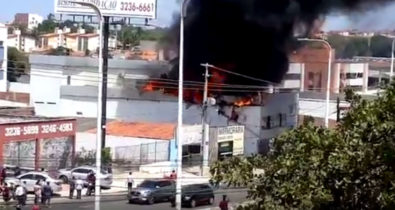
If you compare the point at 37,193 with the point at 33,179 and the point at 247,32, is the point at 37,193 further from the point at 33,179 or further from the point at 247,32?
the point at 247,32

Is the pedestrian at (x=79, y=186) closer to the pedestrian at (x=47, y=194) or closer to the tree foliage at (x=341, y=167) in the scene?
the pedestrian at (x=47, y=194)

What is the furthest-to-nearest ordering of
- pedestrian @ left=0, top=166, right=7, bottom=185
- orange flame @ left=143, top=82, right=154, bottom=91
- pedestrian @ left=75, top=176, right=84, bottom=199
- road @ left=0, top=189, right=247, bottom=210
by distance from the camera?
1. orange flame @ left=143, top=82, right=154, bottom=91
2. pedestrian @ left=75, top=176, right=84, bottom=199
3. pedestrian @ left=0, top=166, right=7, bottom=185
4. road @ left=0, top=189, right=247, bottom=210

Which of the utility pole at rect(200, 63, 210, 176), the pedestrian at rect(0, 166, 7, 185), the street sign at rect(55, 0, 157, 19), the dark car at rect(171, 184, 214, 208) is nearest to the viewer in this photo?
the dark car at rect(171, 184, 214, 208)

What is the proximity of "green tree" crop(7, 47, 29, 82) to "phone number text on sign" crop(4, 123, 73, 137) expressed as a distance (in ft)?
126

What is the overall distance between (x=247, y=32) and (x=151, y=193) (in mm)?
15567

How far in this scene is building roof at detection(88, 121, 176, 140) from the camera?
4172 cm

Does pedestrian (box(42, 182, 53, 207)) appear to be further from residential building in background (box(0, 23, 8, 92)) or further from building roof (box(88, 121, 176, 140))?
residential building in background (box(0, 23, 8, 92))

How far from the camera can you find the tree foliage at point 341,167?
6582 mm

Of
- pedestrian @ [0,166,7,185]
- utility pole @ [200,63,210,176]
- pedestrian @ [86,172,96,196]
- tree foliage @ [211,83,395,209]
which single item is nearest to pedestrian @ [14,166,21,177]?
pedestrian @ [0,166,7,185]

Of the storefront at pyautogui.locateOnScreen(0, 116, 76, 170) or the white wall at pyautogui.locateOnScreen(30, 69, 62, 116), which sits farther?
the white wall at pyautogui.locateOnScreen(30, 69, 62, 116)

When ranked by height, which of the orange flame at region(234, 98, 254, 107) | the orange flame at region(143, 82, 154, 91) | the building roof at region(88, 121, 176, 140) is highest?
the orange flame at region(143, 82, 154, 91)

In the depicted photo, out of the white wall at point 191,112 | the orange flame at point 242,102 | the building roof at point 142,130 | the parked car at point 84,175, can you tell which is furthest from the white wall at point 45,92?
the parked car at point 84,175

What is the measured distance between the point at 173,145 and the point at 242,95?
27.6ft

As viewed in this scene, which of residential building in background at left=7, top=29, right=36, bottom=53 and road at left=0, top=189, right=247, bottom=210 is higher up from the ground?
residential building in background at left=7, top=29, right=36, bottom=53
